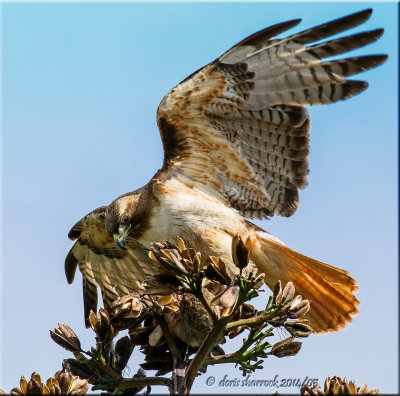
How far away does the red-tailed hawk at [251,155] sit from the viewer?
16.8 feet

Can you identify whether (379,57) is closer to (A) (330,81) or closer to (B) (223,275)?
(A) (330,81)

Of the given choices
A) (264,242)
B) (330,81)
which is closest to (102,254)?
(264,242)

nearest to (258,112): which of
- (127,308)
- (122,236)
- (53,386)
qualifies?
(122,236)

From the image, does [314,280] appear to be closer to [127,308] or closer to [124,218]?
[124,218]

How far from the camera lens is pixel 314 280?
549 cm

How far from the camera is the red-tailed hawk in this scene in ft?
16.8

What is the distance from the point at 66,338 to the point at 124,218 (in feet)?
9.06

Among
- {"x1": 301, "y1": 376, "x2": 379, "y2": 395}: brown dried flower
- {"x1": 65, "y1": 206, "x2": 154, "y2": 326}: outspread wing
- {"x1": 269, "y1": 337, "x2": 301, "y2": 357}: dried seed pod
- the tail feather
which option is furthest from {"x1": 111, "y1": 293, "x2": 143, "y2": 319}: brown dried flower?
{"x1": 65, "y1": 206, "x2": 154, "y2": 326}: outspread wing

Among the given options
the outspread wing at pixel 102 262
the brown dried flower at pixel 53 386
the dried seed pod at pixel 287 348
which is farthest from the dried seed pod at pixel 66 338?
the outspread wing at pixel 102 262

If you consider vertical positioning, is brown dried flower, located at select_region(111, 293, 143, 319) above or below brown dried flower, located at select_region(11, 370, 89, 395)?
above

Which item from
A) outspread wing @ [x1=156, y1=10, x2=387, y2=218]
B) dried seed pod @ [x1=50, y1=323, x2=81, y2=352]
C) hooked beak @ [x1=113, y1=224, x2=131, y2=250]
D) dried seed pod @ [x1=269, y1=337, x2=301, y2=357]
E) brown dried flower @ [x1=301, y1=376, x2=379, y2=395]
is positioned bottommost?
brown dried flower @ [x1=301, y1=376, x2=379, y2=395]

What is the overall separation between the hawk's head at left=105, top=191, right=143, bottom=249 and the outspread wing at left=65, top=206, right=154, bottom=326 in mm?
399

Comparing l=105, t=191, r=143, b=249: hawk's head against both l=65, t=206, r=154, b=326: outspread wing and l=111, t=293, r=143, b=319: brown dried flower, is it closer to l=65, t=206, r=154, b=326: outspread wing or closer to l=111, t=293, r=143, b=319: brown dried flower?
l=65, t=206, r=154, b=326: outspread wing

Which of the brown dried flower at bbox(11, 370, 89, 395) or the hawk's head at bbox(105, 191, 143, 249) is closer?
the brown dried flower at bbox(11, 370, 89, 395)
